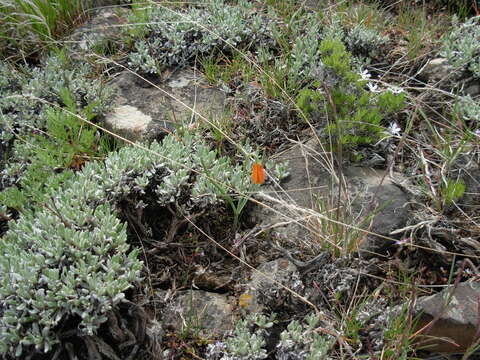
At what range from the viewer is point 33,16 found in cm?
427

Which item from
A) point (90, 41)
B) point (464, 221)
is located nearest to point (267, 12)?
point (90, 41)

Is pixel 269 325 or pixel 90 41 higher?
pixel 90 41

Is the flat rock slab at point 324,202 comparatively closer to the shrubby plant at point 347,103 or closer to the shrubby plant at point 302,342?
the shrubby plant at point 347,103

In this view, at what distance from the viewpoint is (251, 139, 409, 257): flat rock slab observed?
9.63 ft

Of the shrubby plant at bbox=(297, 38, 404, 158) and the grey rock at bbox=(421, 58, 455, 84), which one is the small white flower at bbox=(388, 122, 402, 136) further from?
the grey rock at bbox=(421, 58, 455, 84)

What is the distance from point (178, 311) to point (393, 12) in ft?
12.8

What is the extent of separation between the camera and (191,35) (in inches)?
172

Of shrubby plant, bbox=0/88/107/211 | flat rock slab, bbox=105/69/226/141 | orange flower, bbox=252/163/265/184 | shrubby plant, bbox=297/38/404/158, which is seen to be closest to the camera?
orange flower, bbox=252/163/265/184

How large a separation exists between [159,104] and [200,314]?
1.88m

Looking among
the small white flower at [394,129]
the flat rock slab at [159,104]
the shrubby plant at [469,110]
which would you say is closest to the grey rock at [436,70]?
the shrubby plant at [469,110]

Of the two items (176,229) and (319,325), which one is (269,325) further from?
(176,229)

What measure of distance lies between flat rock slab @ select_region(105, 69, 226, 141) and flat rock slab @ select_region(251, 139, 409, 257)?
80 cm

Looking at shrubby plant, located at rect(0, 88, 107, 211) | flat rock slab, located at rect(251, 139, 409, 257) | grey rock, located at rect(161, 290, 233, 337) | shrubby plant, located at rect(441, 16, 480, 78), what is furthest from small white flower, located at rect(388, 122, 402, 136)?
shrubby plant, located at rect(0, 88, 107, 211)

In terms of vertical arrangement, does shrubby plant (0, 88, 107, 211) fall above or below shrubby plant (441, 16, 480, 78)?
below
